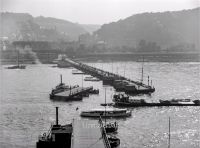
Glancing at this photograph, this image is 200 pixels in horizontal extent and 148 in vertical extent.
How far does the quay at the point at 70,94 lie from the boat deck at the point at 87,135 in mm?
8827

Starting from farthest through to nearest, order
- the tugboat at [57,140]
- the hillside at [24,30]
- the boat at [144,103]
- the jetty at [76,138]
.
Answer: the hillside at [24,30]
the boat at [144,103]
the tugboat at [57,140]
the jetty at [76,138]

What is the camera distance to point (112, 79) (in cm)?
3525

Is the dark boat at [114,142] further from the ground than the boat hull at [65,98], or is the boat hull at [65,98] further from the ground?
the boat hull at [65,98]

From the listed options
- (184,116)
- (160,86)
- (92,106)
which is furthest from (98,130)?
(160,86)

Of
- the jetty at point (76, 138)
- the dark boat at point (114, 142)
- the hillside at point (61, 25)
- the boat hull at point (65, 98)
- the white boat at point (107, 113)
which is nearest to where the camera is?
the jetty at point (76, 138)

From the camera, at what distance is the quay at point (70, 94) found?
1032 inches

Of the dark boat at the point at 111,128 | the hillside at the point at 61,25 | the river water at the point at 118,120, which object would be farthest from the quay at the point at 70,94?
the hillside at the point at 61,25

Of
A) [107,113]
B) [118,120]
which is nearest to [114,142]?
[118,120]

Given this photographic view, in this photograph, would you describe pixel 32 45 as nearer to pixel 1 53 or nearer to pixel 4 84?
pixel 1 53

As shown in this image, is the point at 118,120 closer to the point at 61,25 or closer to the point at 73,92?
the point at 73,92

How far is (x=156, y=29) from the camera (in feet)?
332

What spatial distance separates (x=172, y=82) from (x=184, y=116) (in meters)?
13.1

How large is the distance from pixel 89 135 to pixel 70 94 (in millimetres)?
11610

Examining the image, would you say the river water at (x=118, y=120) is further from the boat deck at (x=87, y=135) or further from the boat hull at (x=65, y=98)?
the boat deck at (x=87, y=135)
